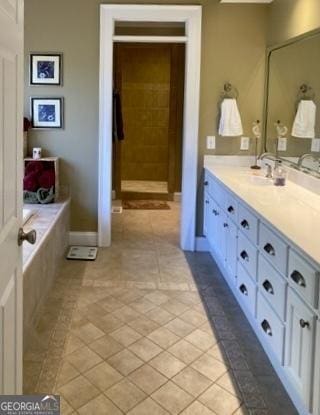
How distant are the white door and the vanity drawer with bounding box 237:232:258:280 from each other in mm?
1433

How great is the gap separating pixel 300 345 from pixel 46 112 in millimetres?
3385

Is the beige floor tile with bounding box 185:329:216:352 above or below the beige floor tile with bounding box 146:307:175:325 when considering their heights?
below

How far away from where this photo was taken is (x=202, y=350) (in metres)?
2.74

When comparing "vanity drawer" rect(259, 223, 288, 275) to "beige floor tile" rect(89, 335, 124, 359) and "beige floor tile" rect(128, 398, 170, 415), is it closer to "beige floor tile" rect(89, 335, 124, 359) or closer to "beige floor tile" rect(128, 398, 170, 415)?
"beige floor tile" rect(128, 398, 170, 415)

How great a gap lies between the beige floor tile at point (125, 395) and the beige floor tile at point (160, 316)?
76 cm

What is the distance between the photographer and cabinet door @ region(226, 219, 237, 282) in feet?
10.7

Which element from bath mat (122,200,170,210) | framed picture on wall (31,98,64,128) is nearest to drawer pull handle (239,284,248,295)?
framed picture on wall (31,98,64,128)

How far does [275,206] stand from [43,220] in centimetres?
187

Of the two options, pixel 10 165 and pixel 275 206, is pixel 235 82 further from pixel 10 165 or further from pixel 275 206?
pixel 10 165

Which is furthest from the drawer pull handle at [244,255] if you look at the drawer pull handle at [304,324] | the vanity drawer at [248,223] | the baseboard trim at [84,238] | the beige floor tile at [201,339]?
the baseboard trim at [84,238]

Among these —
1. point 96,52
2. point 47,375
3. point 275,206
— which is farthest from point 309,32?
point 47,375

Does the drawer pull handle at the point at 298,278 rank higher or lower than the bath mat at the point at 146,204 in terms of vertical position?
higher

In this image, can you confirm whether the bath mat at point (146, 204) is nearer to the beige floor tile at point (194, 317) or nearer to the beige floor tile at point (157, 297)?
the beige floor tile at point (157, 297)

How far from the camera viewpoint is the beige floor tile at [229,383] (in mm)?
2334
